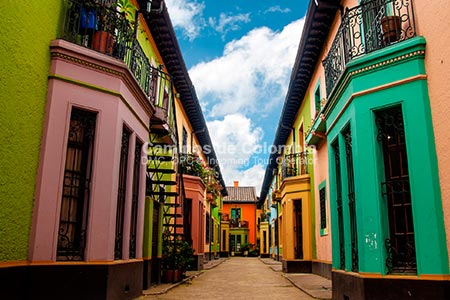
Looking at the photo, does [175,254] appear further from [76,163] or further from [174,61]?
[174,61]

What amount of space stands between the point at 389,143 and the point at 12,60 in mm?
5950

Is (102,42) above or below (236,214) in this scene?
below

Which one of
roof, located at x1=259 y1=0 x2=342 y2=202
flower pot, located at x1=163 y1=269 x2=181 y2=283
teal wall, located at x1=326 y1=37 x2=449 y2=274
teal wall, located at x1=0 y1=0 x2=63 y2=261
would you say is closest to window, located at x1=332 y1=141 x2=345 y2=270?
teal wall, located at x1=326 y1=37 x2=449 y2=274

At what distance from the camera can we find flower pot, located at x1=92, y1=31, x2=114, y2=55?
7.75 meters

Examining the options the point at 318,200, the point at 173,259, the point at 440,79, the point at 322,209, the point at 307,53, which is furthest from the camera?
the point at 318,200

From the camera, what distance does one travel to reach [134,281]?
839 centimetres

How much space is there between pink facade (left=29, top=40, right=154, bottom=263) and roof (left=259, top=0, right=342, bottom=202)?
668cm

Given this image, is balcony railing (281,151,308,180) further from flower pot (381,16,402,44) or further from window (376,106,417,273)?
A: window (376,106,417,273)

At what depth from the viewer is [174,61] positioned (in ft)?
50.5

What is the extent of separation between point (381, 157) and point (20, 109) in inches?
223

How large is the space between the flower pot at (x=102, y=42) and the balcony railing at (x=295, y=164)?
439 inches

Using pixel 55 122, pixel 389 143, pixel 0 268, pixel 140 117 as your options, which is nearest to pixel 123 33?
pixel 140 117

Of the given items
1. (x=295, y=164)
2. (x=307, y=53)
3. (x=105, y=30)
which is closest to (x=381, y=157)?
(x=105, y=30)

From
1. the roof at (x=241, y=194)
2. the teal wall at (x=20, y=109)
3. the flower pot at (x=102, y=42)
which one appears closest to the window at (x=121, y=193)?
the flower pot at (x=102, y=42)
